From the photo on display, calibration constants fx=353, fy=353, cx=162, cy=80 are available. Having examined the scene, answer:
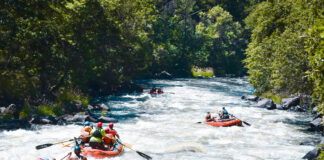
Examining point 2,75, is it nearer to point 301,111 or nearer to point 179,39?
point 301,111

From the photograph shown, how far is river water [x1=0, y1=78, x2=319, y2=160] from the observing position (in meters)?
14.7

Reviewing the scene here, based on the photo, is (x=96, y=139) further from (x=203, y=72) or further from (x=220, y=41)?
(x=220, y=41)

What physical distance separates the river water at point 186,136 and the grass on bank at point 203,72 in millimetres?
30436

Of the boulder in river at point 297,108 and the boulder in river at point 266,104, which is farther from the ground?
Answer: the boulder in river at point 266,104

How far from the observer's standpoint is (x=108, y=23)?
1152 inches

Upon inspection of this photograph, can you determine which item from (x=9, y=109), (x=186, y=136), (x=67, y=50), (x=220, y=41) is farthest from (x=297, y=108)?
(x=220, y=41)

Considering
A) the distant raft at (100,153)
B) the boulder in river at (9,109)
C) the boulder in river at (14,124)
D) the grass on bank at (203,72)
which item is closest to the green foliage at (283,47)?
the distant raft at (100,153)

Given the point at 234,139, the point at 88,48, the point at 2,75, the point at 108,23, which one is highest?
the point at 108,23

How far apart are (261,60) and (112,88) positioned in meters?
14.7

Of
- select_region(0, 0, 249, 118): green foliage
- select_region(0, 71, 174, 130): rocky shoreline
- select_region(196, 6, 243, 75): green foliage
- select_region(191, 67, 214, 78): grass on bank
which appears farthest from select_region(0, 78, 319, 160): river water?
select_region(196, 6, 243, 75): green foliage

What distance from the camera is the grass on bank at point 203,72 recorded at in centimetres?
5817

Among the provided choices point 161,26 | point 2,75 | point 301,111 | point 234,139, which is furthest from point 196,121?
point 161,26

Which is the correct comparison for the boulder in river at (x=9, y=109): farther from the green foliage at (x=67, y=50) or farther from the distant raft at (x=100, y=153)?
the distant raft at (x=100, y=153)

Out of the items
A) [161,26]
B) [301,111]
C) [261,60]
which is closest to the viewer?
[301,111]
